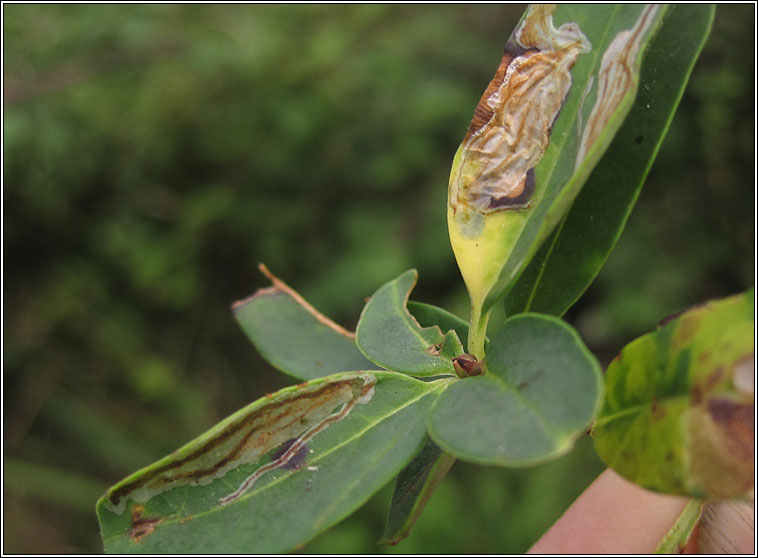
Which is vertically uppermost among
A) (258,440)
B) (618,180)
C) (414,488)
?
(618,180)

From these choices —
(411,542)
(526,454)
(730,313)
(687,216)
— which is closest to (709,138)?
(687,216)

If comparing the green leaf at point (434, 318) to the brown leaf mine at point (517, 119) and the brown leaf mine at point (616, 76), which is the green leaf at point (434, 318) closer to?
the brown leaf mine at point (517, 119)

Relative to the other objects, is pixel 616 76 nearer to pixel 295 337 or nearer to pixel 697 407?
pixel 697 407

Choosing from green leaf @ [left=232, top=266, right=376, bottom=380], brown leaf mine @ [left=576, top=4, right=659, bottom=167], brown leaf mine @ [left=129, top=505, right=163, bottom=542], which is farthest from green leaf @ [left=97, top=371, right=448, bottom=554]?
brown leaf mine @ [left=576, top=4, right=659, bottom=167]

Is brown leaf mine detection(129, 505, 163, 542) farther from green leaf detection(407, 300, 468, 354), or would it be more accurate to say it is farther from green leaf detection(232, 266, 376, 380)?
green leaf detection(407, 300, 468, 354)

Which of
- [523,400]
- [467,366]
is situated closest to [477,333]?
[467,366]
